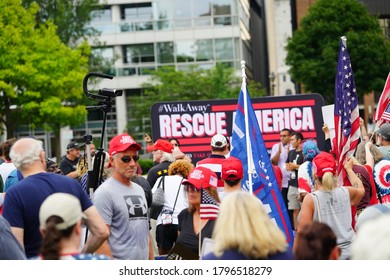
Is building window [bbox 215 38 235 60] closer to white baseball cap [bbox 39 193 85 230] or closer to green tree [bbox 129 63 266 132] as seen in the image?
green tree [bbox 129 63 266 132]

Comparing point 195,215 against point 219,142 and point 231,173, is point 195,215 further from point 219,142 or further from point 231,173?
point 219,142

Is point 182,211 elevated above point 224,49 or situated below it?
below

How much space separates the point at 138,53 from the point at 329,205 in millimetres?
65661

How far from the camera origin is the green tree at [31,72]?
1634 inches

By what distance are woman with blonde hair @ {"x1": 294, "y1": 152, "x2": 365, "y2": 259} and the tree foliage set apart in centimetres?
3385

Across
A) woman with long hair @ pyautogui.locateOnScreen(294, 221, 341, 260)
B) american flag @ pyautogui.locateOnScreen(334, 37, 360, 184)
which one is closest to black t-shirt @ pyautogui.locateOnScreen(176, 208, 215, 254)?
american flag @ pyautogui.locateOnScreen(334, 37, 360, 184)

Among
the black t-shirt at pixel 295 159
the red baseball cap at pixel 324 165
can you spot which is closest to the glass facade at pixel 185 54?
the black t-shirt at pixel 295 159

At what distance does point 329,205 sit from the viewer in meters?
7.64

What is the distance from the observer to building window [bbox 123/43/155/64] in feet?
236

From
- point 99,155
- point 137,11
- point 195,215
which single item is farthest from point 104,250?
point 137,11

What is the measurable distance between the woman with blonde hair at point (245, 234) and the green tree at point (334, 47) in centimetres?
5355

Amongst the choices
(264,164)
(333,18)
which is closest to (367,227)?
(264,164)

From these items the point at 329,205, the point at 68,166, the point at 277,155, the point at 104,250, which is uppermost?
the point at 329,205

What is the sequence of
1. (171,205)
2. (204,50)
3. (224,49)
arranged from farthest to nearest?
1. (204,50)
2. (224,49)
3. (171,205)
